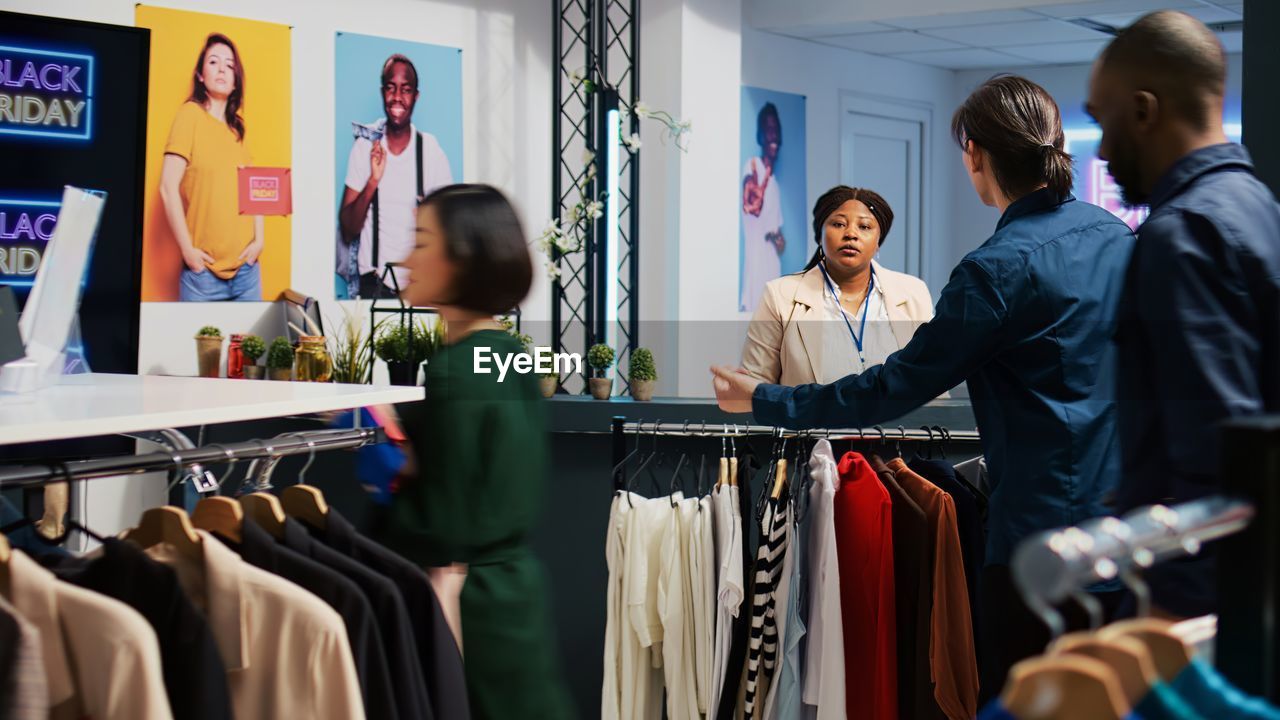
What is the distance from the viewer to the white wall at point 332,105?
4.73 m

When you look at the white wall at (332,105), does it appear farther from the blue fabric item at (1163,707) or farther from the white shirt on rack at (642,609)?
the blue fabric item at (1163,707)

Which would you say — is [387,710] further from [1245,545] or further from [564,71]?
[564,71]

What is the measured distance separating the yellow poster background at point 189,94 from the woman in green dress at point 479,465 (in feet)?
9.96

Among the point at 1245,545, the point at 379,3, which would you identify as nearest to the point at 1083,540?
the point at 1245,545

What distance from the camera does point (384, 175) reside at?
17.7 ft

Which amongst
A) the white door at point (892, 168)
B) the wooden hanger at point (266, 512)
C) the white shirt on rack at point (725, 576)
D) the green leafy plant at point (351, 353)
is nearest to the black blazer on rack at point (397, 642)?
the wooden hanger at point (266, 512)

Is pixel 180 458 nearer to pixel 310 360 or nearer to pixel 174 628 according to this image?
pixel 174 628

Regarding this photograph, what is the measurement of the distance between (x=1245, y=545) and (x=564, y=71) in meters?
5.05

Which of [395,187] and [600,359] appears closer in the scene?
[600,359]

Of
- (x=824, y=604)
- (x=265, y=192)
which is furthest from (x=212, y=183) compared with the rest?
(x=824, y=604)

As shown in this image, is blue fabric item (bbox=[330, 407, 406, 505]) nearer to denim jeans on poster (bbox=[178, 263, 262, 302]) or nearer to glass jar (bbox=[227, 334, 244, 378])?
glass jar (bbox=[227, 334, 244, 378])

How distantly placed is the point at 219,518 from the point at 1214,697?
1362 millimetres

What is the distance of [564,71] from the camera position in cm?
564

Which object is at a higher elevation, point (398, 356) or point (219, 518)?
point (398, 356)
